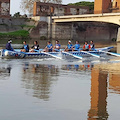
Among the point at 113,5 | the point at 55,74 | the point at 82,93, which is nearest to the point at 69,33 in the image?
the point at 113,5

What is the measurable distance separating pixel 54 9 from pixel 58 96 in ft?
268

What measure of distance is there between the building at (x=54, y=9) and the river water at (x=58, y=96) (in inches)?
2745

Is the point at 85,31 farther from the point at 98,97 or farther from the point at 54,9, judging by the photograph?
the point at 98,97

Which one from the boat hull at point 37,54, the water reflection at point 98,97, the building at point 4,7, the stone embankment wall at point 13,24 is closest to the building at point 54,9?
the stone embankment wall at point 13,24

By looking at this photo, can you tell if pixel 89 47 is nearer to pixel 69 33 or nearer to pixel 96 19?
pixel 96 19

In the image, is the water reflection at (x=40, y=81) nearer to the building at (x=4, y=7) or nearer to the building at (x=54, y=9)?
the building at (x=4, y=7)

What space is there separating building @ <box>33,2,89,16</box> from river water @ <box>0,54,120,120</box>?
69723mm

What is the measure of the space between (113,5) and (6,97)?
83.5 m

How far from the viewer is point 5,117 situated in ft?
32.7

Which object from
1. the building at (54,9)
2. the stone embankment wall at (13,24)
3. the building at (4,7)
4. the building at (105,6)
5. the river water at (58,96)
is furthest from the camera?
the building at (54,9)

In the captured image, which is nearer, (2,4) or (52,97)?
(52,97)

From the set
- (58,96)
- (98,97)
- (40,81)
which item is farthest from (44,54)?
(98,97)

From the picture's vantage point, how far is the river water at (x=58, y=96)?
34.3 feet

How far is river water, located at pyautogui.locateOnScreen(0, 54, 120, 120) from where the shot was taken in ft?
34.3
